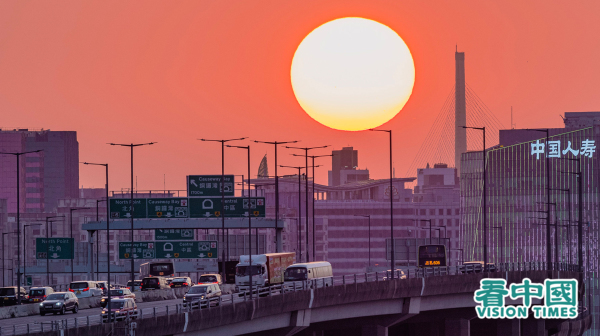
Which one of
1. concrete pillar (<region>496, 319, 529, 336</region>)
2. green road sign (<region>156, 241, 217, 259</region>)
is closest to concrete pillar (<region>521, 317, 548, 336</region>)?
concrete pillar (<region>496, 319, 529, 336</region>)

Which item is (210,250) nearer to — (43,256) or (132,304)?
(43,256)

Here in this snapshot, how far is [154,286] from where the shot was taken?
9962cm

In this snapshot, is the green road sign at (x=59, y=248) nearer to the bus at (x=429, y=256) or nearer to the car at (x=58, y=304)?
the bus at (x=429, y=256)

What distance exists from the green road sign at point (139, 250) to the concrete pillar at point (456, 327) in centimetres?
3817

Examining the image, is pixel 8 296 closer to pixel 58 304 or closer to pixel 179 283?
pixel 58 304

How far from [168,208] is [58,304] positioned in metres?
38.1

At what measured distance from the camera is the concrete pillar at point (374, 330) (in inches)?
3137

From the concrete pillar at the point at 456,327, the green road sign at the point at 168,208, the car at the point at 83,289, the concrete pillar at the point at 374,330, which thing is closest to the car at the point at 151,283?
the green road sign at the point at 168,208

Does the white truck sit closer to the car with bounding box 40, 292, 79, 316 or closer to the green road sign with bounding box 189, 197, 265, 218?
the car with bounding box 40, 292, 79, 316

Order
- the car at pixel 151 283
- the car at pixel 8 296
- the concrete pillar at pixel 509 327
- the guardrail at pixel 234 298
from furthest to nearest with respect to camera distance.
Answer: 1. the car at pixel 151 283
2. the concrete pillar at pixel 509 327
3. the car at pixel 8 296
4. the guardrail at pixel 234 298

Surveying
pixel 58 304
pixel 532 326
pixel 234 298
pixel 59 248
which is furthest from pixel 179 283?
pixel 234 298

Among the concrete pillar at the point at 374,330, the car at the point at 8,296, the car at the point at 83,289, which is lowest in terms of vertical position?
the concrete pillar at the point at 374,330

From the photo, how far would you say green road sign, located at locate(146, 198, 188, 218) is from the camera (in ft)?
348

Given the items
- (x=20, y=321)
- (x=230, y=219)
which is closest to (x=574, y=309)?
(x=230, y=219)
